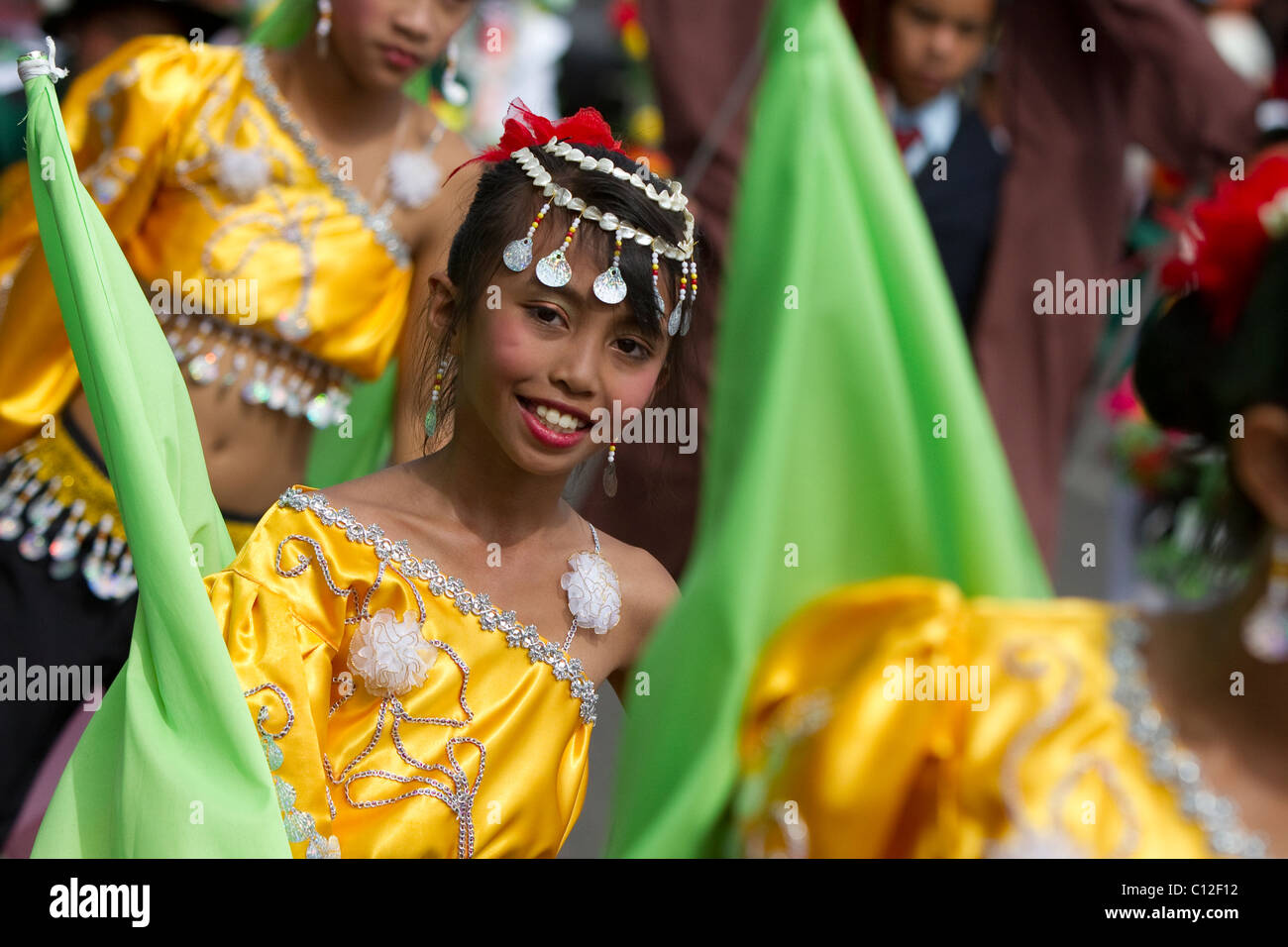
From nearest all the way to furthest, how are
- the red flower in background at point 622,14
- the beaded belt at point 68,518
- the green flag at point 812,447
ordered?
the green flag at point 812,447
the beaded belt at point 68,518
the red flower in background at point 622,14

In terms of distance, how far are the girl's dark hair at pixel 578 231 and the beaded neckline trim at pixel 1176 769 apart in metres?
0.76

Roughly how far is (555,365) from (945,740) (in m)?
0.73

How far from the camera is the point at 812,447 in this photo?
1633 mm

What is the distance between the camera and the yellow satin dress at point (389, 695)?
191cm

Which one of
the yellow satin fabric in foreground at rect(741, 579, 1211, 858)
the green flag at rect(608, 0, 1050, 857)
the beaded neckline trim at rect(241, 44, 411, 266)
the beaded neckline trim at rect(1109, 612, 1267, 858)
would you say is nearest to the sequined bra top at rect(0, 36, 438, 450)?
the beaded neckline trim at rect(241, 44, 411, 266)

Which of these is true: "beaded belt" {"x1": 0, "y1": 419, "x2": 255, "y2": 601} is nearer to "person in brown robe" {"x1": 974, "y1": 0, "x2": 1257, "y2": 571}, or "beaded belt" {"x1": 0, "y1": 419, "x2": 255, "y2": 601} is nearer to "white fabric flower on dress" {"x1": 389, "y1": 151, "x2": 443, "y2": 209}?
"white fabric flower on dress" {"x1": 389, "y1": 151, "x2": 443, "y2": 209}

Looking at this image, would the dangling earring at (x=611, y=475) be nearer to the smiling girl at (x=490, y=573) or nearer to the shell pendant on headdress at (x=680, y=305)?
the smiling girl at (x=490, y=573)

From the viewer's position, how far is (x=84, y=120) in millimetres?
3008

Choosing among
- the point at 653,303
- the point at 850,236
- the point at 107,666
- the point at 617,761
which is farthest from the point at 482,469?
the point at 107,666

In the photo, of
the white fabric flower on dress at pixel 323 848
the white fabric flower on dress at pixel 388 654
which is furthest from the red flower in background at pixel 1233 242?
the white fabric flower on dress at pixel 323 848

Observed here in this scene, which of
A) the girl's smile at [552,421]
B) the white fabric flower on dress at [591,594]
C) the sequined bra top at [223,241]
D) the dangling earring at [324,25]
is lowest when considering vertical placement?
the white fabric flower on dress at [591,594]

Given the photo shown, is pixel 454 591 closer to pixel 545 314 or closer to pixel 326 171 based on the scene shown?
pixel 545 314

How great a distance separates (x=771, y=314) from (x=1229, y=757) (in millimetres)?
557

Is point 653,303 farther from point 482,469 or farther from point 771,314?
point 771,314
